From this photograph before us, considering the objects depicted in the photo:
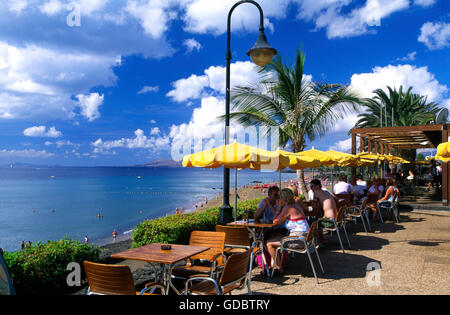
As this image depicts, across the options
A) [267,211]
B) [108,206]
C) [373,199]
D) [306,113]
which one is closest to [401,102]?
[306,113]

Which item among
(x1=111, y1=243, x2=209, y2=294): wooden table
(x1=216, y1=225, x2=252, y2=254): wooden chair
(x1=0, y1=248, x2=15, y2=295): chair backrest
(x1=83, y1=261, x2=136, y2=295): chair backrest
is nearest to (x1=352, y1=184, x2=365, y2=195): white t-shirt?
(x1=216, y1=225, x2=252, y2=254): wooden chair

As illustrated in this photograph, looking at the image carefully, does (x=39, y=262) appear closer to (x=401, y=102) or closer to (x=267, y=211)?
(x=267, y=211)

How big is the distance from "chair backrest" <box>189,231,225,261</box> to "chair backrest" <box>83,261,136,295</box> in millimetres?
1705

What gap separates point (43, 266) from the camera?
15.6 ft

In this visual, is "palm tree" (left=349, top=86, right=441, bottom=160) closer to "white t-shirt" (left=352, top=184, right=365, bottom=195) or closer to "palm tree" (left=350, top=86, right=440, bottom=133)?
"palm tree" (left=350, top=86, right=440, bottom=133)

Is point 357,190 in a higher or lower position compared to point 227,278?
higher

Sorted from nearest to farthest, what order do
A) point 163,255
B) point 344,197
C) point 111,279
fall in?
point 111,279 < point 163,255 < point 344,197

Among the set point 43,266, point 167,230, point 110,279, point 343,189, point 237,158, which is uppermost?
point 237,158

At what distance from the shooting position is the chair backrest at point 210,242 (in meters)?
4.56

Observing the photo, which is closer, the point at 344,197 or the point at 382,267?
the point at 382,267

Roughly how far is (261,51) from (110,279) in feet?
17.3

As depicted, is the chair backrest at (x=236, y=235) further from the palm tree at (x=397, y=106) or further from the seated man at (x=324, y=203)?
the palm tree at (x=397, y=106)

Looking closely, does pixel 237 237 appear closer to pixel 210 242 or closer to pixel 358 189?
pixel 210 242

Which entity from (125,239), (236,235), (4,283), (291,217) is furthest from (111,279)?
(125,239)
